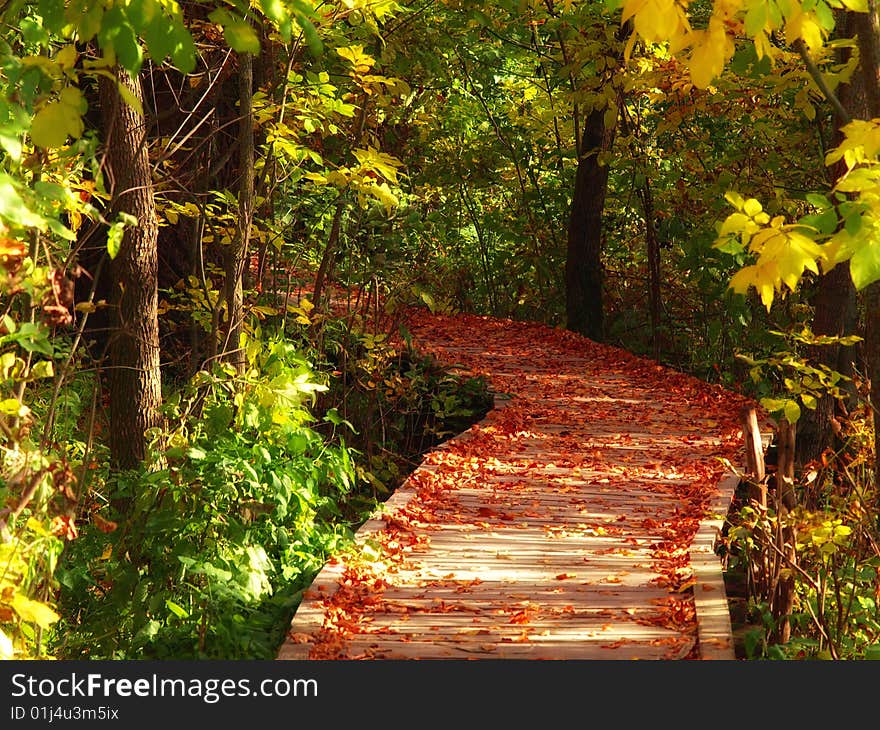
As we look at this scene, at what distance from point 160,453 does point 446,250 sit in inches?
390

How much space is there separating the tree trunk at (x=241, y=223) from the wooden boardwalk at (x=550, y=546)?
121 centimetres

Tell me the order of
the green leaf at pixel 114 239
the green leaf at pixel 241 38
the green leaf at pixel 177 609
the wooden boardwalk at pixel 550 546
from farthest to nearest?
the green leaf at pixel 177 609 → the wooden boardwalk at pixel 550 546 → the green leaf at pixel 114 239 → the green leaf at pixel 241 38

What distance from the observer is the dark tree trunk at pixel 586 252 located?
12.0m

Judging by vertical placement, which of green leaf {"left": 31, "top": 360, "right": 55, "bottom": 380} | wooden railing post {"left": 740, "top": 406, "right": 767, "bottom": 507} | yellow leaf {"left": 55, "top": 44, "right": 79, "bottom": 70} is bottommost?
wooden railing post {"left": 740, "top": 406, "right": 767, "bottom": 507}

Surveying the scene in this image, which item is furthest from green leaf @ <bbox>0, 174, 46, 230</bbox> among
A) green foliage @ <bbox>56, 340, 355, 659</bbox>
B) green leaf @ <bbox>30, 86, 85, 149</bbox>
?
green foliage @ <bbox>56, 340, 355, 659</bbox>

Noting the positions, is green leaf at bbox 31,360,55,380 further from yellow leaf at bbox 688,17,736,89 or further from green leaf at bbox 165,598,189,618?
yellow leaf at bbox 688,17,736,89

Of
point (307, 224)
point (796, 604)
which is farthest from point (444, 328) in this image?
point (796, 604)

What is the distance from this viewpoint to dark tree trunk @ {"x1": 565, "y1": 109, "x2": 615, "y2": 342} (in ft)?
39.3

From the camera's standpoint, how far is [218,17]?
2863 millimetres

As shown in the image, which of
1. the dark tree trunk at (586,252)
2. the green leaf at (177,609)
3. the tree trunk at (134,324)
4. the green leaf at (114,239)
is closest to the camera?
the green leaf at (114,239)

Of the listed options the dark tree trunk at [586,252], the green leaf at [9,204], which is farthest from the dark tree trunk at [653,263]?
the green leaf at [9,204]

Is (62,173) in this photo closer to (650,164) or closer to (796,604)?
(796,604)

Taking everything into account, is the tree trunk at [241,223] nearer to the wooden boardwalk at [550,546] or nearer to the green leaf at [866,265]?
the wooden boardwalk at [550,546]

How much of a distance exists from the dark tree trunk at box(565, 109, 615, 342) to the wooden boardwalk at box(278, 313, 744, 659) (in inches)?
Answer: 132
